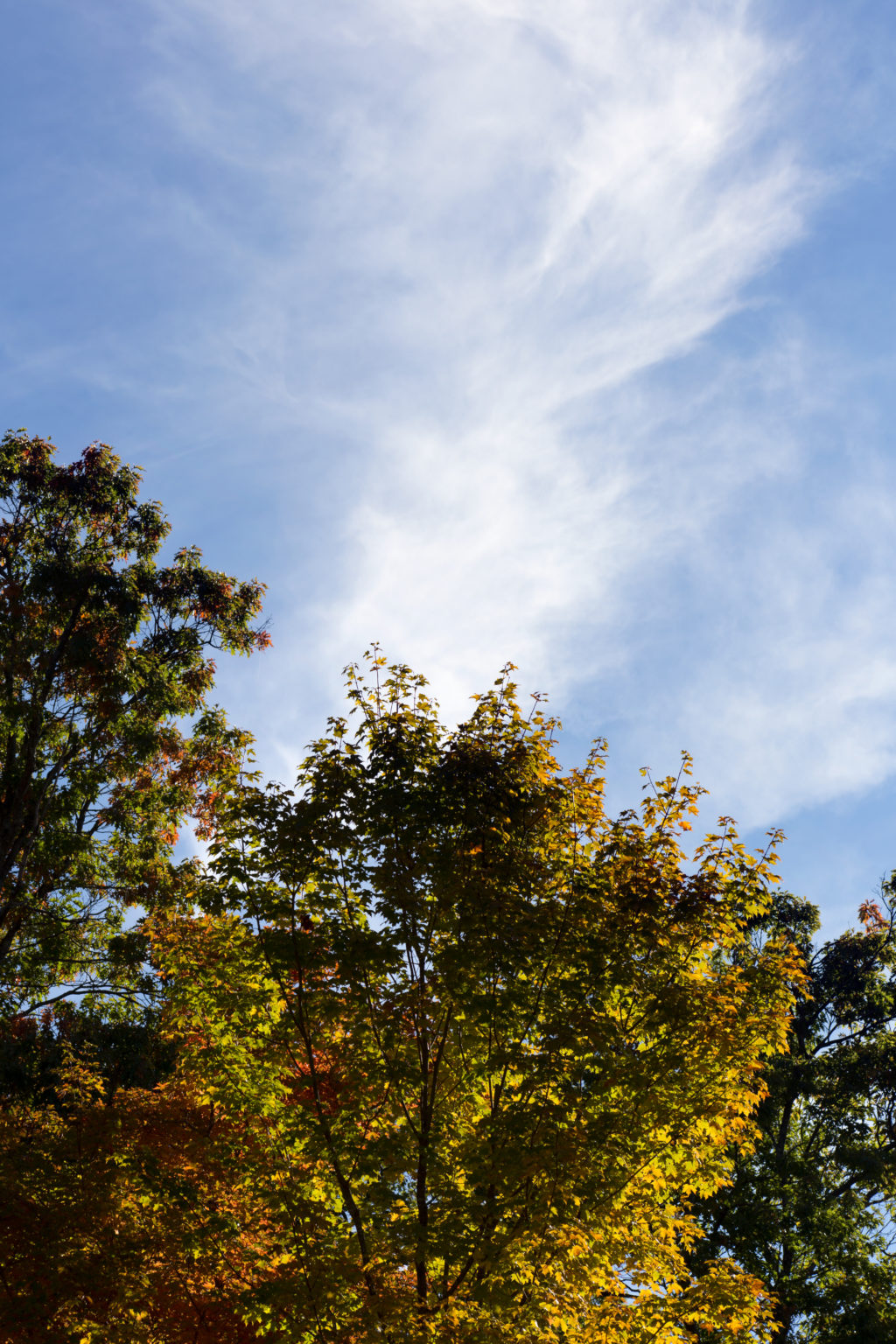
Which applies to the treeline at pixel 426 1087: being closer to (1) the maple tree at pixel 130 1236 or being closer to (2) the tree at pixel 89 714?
(1) the maple tree at pixel 130 1236

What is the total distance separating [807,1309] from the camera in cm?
2177

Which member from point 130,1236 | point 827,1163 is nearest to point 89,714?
point 130,1236

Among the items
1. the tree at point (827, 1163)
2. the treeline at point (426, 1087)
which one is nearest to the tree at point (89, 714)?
the treeline at point (426, 1087)

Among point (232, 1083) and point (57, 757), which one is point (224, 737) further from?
point (232, 1083)

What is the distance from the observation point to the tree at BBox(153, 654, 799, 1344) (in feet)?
26.4

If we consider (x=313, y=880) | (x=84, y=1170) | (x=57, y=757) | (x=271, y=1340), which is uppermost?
(x=57, y=757)

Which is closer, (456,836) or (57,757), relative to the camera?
(456,836)

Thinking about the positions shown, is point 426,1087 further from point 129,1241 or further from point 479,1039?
point 129,1241

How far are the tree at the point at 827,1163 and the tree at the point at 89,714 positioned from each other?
47.4ft

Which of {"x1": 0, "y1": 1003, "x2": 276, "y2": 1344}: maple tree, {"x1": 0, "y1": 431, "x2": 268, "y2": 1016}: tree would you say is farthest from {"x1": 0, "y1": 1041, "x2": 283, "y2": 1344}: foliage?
{"x1": 0, "y1": 431, "x2": 268, "y2": 1016}: tree

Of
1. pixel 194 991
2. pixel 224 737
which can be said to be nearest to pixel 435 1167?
pixel 194 991

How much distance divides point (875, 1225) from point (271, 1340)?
21598 millimetres

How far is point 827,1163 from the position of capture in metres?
25.6

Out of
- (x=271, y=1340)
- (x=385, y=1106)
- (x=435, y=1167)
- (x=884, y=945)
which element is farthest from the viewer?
(x=884, y=945)
